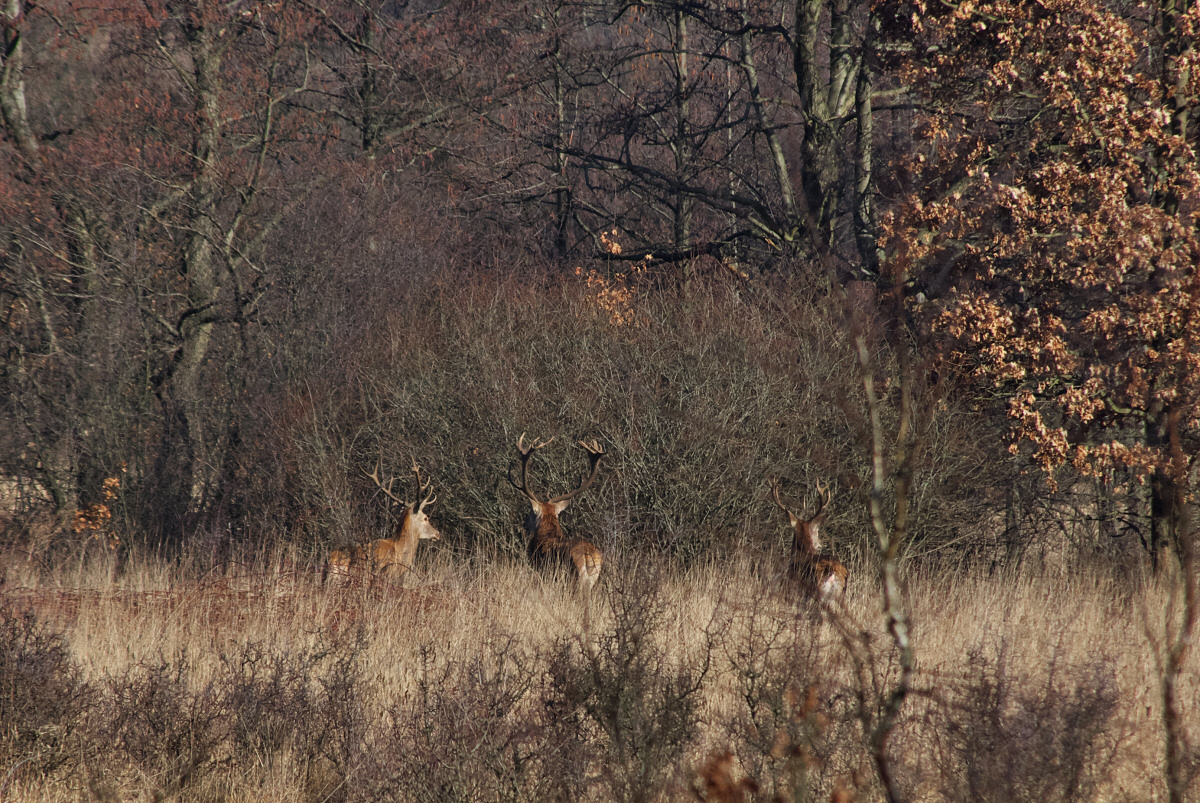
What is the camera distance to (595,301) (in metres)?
11.8

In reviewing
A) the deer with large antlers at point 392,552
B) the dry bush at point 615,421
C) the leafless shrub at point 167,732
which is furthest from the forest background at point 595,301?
the leafless shrub at point 167,732

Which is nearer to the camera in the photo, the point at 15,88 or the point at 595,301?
the point at 595,301

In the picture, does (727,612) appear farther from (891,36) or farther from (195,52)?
(195,52)

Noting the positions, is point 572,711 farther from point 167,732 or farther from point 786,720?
point 167,732

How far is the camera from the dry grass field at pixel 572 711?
367 cm

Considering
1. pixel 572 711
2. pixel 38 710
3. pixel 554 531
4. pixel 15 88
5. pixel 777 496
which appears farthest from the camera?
pixel 15 88

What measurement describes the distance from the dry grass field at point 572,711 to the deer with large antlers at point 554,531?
2.07 metres

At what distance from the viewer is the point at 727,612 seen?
6070 millimetres

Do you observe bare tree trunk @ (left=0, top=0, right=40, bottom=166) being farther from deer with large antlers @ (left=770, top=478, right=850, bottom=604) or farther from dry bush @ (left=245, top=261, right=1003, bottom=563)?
deer with large antlers @ (left=770, top=478, right=850, bottom=604)

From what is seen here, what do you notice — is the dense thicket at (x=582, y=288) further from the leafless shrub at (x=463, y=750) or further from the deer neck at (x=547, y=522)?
the leafless shrub at (x=463, y=750)

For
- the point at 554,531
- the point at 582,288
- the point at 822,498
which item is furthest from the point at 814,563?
the point at 582,288

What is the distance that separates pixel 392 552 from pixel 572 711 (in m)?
4.77

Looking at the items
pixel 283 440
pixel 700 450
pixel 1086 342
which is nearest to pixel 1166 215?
pixel 1086 342

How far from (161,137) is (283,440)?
18.9 ft
